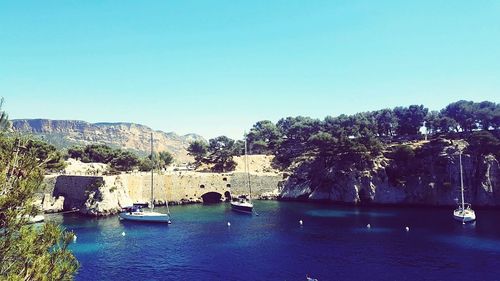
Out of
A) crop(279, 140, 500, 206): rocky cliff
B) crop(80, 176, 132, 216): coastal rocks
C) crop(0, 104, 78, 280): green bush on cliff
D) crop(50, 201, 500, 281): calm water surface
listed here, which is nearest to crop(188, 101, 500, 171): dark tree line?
crop(279, 140, 500, 206): rocky cliff

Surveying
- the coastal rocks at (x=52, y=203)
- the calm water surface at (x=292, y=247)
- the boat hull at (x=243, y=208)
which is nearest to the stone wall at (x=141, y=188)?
the coastal rocks at (x=52, y=203)

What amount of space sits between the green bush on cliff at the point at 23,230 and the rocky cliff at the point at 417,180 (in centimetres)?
8860

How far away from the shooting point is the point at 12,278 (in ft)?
47.3

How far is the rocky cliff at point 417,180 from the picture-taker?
3570 inches

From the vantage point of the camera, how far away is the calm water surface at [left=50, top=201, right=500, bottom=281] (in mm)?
46531

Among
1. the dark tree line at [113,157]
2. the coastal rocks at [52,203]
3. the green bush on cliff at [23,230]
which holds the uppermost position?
the dark tree line at [113,157]

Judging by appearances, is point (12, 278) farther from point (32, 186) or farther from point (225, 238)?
point (225, 238)

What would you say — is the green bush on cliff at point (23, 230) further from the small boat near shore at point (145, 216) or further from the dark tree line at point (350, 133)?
the dark tree line at point (350, 133)

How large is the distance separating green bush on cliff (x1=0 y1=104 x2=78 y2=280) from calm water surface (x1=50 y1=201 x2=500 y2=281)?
30.1 meters

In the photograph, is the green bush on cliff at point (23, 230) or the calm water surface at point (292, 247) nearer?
the green bush on cliff at point (23, 230)

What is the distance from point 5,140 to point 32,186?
8.56ft

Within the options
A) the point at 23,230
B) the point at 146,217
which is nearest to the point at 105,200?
the point at 146,217

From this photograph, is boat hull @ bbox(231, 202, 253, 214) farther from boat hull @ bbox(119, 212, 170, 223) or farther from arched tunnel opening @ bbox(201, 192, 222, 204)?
arched tunnel opening @ bbox(201, 192, 222, 204)

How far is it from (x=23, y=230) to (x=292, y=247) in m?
45.9
